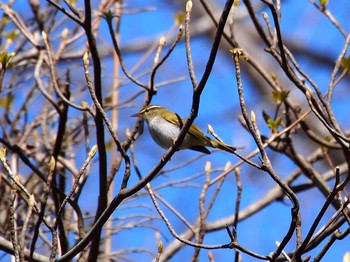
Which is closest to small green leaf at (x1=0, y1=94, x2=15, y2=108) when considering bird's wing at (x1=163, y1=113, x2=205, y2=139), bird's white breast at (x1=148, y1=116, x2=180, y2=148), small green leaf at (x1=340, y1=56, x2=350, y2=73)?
bird's white breast at (x1=148, y1=116, x2=180, y2=148)

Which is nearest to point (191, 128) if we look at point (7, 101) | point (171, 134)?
point (171, 134)

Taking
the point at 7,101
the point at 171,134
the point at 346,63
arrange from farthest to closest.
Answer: the point at 171,134
the point at 7,101
the point at 346,63

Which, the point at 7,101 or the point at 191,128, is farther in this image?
the point at 191,128

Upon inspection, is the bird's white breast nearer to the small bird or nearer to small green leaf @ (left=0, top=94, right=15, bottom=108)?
the small bird

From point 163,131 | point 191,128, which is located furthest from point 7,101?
point 191,128

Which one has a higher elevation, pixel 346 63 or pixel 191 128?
pixel 191 128

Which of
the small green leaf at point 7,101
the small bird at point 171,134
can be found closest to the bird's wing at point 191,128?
the small bird at point 171,134

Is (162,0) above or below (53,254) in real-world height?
above

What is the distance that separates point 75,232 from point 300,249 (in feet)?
5.38

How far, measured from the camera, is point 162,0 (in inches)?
416

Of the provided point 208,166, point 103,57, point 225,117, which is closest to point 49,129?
point 208,166

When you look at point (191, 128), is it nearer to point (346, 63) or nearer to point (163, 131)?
point (163, 131)

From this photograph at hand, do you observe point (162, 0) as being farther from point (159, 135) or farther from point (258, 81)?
point (159, 135)

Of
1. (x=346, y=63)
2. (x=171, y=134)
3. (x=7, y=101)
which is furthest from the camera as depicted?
(x=171, y=134)
